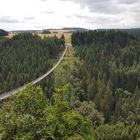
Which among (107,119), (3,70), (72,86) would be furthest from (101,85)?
(3,70)

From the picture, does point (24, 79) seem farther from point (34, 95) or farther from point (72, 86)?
point (34, 95)

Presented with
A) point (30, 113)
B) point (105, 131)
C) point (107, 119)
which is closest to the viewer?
point (30, 113)

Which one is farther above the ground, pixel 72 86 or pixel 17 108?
pixel 17 108

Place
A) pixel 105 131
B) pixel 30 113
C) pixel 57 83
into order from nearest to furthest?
1. pixel 30 113
2. pixel 105 131
3. pixel 57 83

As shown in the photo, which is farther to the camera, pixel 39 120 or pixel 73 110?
pixel 73 110

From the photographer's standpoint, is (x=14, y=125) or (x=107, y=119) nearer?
(x=14, y=125)

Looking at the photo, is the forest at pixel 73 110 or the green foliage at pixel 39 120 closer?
the green foliage at pixel 39 120

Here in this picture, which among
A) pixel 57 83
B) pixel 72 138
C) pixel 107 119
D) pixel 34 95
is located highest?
pixel 34 95

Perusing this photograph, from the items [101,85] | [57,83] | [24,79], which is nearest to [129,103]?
[101,85]

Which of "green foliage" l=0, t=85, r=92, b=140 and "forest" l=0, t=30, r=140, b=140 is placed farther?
"forest" l=0, t=30, r=140, b=140

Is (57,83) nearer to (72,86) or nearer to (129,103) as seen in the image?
(72,86)
